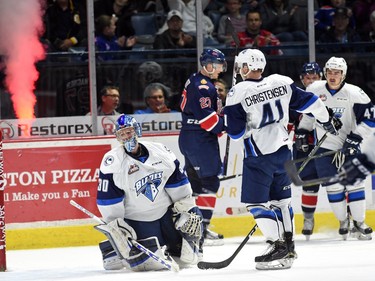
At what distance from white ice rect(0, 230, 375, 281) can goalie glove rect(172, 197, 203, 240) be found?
209mm

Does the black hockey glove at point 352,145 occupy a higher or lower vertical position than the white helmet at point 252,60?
lower

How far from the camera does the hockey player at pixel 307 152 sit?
8.08m

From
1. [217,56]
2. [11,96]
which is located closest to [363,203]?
[217,56]

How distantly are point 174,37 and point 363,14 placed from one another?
175cm

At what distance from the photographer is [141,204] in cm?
666

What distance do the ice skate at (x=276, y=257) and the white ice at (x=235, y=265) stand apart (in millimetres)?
58

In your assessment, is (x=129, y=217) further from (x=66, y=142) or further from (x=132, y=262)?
(x=66, y=142)

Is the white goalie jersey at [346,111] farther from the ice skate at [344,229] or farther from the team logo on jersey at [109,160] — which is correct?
the team logo on jersey at [109,160]

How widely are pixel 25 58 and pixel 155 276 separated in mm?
2963

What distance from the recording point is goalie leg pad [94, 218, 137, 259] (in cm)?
649

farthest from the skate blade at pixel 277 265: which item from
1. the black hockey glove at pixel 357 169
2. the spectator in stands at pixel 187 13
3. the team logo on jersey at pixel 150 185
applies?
the spectator in stands at pixel 187 13

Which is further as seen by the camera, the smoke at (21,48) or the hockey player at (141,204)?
the smoke at (21,48)

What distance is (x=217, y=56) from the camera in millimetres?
7934

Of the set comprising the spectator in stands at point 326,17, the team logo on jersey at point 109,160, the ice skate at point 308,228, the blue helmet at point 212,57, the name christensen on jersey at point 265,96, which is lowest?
the ice skate at point 308,228
